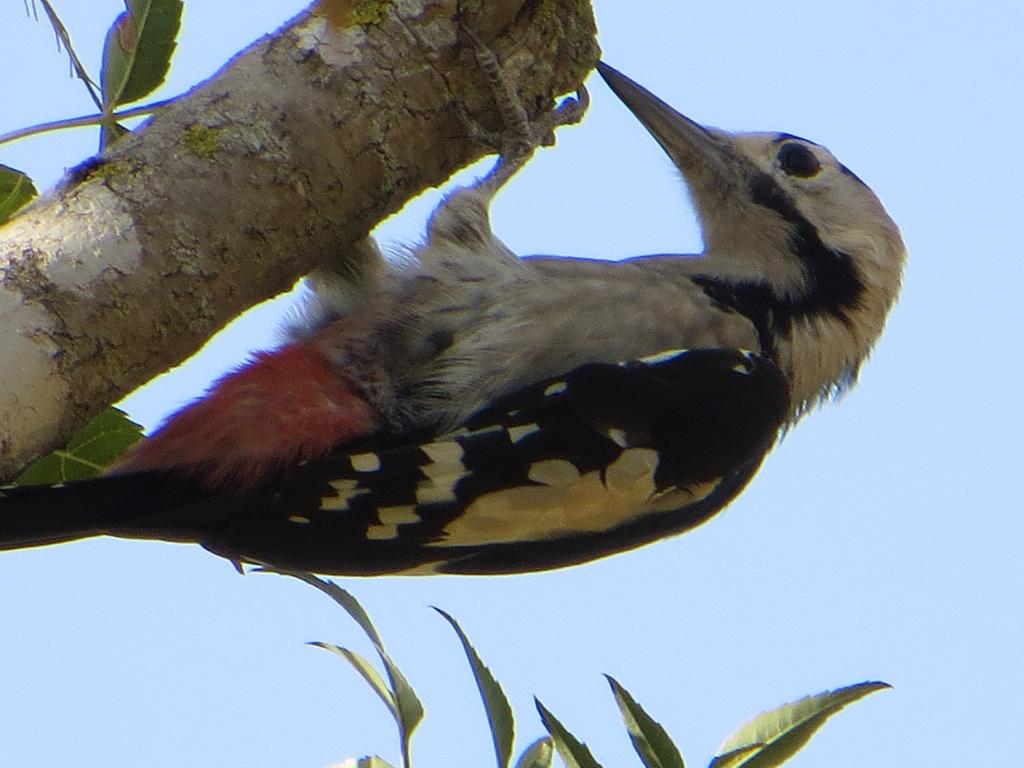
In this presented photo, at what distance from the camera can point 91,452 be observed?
246 cm

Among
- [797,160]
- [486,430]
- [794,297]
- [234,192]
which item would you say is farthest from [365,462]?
[797,160]

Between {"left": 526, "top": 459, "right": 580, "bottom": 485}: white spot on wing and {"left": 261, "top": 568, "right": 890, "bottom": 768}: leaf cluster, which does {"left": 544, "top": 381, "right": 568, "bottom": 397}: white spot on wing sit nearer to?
{"left": 526, "top": 459, "right": 580, "bottom": 485}: white spot on wing

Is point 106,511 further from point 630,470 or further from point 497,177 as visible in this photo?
point 497,177

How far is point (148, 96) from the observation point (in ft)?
A: 7.68

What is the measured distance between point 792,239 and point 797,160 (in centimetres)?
30

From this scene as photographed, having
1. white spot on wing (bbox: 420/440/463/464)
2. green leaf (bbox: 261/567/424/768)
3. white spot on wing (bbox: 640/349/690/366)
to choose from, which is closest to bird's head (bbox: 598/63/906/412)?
white spot on wing (bbox: 640/349/690/366)

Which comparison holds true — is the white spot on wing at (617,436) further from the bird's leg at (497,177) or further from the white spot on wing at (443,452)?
the bird's leg at (497,177)

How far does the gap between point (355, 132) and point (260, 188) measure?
218 millimetres

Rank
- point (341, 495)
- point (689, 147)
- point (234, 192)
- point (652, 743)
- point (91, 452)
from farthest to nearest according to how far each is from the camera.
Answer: point (689, 147) → point (341, 495) → point (91, 452) → point (234, 192) → point (652, 743)

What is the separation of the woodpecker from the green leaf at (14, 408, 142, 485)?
6cm

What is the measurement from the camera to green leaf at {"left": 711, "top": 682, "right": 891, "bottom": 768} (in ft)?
6.33

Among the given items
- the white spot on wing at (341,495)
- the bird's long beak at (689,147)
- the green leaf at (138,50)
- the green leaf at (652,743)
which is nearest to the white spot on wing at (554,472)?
the white spot on wing at (341,495)

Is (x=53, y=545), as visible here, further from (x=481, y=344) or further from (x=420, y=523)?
(x=481, y=344)

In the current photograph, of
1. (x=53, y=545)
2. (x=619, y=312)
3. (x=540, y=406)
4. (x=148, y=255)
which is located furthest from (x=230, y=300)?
(x=619, y=312)
